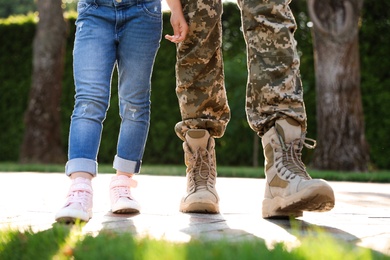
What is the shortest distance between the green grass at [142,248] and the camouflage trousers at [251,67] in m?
1.07

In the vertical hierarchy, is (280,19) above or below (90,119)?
above

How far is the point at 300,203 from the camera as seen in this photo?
104 inches

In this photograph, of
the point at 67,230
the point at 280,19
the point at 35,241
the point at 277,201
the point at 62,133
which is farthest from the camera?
the point at 62,133

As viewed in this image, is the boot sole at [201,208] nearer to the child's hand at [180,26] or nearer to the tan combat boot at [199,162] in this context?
the tan combat boot at [199,162]

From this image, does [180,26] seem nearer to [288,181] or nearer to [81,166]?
[81,166]

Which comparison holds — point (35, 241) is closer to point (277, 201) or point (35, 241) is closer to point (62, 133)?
point (277, 201)

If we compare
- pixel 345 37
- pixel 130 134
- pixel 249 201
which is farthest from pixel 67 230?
pixel 345 37

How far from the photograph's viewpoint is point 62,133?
1287cm

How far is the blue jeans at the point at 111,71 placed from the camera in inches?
116

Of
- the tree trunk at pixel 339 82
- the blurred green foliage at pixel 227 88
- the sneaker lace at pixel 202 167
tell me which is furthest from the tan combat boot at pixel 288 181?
the blurred green foliage at pixel 227 88

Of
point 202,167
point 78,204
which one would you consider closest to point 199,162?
point 202,167

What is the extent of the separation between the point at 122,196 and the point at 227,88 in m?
8.23

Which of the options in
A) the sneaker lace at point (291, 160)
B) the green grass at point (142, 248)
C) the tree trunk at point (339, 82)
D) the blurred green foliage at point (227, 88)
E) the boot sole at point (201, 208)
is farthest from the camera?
the blurred green foliage at point (227, 88)

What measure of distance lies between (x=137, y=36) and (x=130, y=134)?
16.2 inches
